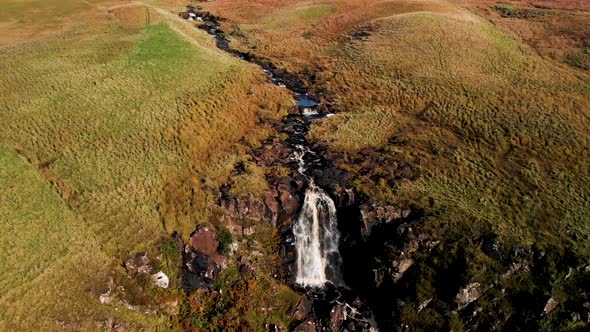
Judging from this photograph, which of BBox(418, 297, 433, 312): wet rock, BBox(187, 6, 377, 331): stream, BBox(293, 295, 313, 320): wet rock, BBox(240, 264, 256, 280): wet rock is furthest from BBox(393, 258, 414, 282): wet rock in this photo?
BBox(240, 264, 256, 280): wet rock

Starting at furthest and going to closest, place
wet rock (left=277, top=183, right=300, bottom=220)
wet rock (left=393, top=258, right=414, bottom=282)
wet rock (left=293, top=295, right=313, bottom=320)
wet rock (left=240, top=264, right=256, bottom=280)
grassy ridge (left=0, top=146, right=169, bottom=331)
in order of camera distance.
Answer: wet rock (left=277, top=183, right=300, bottom=220) → wet rock (left=240, top=264, right=256, bottom=280) → wet rock (left=393, top=258, right=414, bottom=282) → wet rock (left=293, top=295, right=313, bottom=320) → grassy ridge (left=0, top=146, right=169, bottom=331)

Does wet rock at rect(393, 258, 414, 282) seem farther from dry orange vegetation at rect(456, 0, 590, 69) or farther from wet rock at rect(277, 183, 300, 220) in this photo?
dry orange vegetation at rect(456, 0, 590, 69)

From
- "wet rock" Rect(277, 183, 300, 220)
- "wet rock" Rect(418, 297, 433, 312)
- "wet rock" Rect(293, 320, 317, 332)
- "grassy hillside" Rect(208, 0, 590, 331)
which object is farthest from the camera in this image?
"wet rock" Rect(277, 183, 300, 220)

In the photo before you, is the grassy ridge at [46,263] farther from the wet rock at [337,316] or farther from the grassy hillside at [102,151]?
the wet rock at [337,316]

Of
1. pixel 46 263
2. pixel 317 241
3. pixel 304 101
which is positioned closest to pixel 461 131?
pixel 304 101

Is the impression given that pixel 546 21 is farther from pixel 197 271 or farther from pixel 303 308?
pixel 197 271

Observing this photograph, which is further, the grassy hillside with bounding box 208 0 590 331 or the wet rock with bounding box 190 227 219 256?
the wet rock with bounding box 190 227 219 256

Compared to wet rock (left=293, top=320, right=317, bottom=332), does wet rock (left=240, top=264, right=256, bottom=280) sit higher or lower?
higher

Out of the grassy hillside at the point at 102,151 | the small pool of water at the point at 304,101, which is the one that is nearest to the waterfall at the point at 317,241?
the grassy hillside at the point at 102,151
